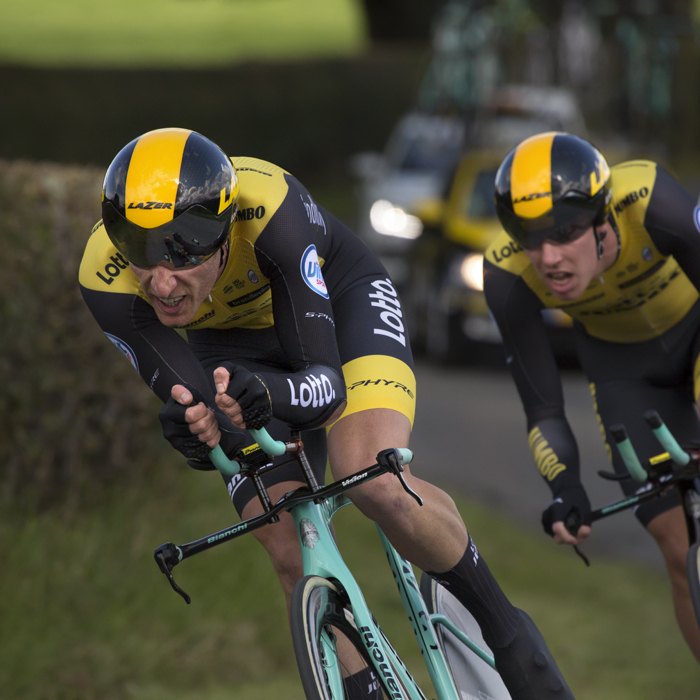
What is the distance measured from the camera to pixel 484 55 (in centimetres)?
2567

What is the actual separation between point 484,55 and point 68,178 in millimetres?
20998

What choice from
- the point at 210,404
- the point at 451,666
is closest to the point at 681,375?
the point at 451,666

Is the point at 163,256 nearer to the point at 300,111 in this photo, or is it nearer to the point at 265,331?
the point at 265,331

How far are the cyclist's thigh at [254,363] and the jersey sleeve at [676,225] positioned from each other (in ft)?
5.02

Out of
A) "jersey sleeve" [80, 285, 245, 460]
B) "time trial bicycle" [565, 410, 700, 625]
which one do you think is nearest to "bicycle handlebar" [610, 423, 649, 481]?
"time trial bicycle" [565, 410, 700, 625]

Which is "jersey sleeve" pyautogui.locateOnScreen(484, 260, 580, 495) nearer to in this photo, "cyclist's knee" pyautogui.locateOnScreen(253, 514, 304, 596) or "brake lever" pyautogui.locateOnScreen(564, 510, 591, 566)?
"brake lever" pyautogui.locateOnScreen(564, 510, 591, 566)

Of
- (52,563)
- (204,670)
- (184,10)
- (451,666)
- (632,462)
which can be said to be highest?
(184,10)

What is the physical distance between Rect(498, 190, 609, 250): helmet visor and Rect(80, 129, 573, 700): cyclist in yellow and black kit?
1.86 feet

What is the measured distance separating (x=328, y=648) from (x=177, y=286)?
1.12 metres

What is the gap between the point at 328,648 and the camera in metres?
3.09

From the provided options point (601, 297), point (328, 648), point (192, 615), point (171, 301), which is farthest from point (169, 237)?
point (192, 615)

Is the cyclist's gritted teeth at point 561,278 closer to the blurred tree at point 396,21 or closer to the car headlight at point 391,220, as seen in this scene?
the car headlight at point 391,220

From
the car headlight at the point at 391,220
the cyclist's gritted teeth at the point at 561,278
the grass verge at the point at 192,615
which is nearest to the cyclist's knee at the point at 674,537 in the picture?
the cyclist's gritted teeth at the point at 561,278

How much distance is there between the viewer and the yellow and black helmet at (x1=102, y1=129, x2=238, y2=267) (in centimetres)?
312
